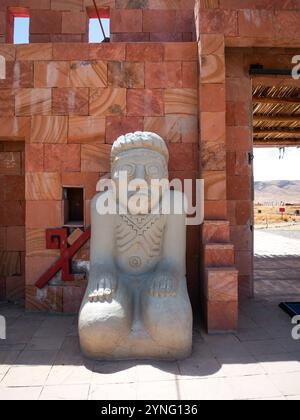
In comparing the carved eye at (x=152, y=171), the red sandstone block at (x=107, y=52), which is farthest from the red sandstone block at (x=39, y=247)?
the red sandstone block at (x=107, y=52)

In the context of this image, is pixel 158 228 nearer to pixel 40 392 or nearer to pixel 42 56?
pixel 40 392

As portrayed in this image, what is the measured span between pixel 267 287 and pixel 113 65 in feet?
14.5

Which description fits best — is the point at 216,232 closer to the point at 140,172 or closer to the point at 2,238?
the point at 140,172

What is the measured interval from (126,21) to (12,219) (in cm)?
357

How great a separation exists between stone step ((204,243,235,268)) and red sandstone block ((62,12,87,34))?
158 inches

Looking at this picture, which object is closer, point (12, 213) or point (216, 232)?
point (216, 232)

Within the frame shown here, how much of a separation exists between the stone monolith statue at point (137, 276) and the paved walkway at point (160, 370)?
0.19 meters

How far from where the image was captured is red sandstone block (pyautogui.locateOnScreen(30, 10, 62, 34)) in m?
5.12

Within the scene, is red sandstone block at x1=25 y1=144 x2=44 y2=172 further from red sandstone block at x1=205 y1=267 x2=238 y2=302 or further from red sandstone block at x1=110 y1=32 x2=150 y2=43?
red sandstone block at x1=205 y1=267 x2=238 y2=302

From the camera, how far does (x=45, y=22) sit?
5.12 meters

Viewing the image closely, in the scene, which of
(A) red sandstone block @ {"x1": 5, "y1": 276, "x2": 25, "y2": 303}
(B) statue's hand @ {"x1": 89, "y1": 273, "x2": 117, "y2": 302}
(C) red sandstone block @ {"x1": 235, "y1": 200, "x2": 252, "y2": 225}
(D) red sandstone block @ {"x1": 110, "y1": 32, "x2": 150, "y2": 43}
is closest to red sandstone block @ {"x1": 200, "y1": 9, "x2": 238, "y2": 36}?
(D) red sandstone block @ {"x1": 110, "y1": 32, "x2": 150, "y2": 43}

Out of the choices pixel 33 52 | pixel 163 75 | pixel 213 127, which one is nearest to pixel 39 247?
pixel 33 52
